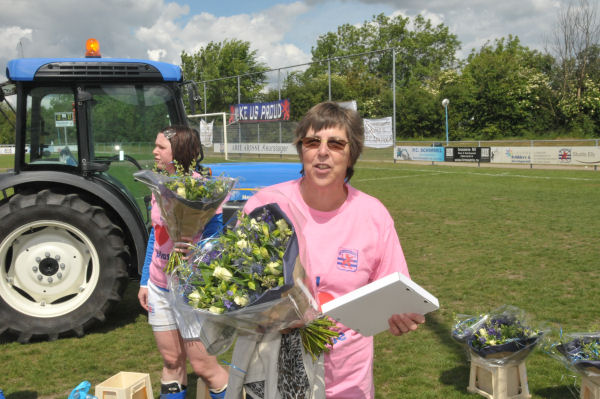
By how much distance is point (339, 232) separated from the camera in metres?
2.20

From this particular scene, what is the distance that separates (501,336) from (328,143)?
2.45 meters

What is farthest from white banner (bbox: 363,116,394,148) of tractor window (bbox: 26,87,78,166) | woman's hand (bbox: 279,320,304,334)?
woman's hand (bbox: 279,320,304,334)

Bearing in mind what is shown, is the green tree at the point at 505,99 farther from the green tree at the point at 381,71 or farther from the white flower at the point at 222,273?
the white flower at the point at 222,273

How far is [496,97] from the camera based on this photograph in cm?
4281

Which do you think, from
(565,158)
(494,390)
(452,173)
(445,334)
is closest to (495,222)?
(445,334)

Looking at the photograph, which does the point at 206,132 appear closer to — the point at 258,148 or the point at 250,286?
the point at 258,148

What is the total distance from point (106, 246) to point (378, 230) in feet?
11.1

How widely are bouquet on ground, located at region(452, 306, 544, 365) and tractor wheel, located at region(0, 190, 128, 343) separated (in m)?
3.06

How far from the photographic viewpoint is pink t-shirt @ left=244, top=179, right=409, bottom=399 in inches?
84.9

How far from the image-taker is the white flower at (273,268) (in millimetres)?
1660

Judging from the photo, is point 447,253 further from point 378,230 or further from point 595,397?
point 378,230

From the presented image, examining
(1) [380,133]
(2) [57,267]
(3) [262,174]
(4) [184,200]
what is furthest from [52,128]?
(1) [380,133]

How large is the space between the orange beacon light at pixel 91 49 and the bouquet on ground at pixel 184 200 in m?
2.93

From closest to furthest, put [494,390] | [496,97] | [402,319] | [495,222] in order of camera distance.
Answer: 1. [402,319]
2. [494,390]
3. [495,222]
4. [496,97]
